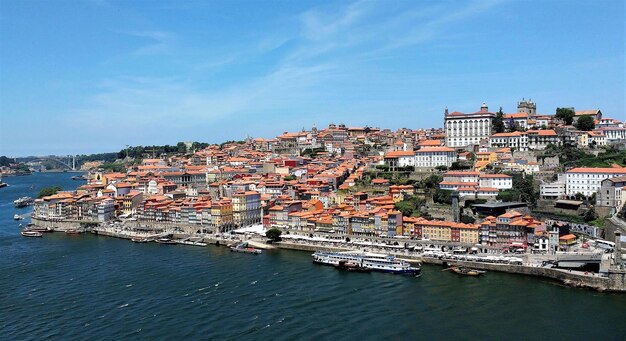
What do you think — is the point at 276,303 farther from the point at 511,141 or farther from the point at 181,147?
the point at 181,147

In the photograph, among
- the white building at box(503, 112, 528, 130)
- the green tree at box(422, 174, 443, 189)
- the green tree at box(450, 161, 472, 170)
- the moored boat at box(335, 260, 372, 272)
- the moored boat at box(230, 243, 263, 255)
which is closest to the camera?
the moored boat at box(335, 260, 372, 272)

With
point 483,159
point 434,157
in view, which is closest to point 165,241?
point 434,157

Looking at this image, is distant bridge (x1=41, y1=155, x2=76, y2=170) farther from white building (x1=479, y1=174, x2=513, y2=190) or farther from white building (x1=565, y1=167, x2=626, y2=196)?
white building (x1=565, y1=167, x2=626, y2=196)

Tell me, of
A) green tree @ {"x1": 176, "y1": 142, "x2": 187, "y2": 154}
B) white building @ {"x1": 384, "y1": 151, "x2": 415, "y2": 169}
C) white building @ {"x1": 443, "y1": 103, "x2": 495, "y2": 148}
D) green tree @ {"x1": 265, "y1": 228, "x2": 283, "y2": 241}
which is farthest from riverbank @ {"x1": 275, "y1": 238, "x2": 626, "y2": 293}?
green tree @ {"x1": 176, "y1": 142, "x2": 187, "y2": 154}

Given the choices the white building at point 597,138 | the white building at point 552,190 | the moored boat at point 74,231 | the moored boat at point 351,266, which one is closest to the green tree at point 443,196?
the white building at point 552,190

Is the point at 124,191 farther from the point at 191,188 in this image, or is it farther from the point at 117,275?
the point at 117,275
